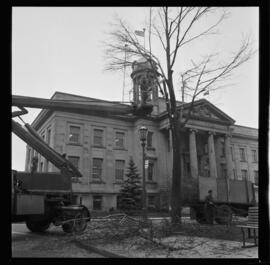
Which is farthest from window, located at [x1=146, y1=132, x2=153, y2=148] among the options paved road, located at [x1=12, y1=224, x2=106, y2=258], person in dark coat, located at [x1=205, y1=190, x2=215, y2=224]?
paved road, located at [x1=12, y1=224, x2=106, y2=258]

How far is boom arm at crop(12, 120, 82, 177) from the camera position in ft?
41.5

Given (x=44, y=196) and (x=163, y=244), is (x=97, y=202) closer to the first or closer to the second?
(x=44, y=196)

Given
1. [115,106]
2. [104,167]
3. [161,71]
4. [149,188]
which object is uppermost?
[161,71]

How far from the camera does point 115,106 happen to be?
13.8 m

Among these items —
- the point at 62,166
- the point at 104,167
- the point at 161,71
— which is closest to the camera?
the point at 62,166

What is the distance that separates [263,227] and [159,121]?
32645 millimetres

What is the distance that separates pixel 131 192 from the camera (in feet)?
97.4

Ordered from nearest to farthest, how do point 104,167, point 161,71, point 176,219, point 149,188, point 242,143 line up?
point 176,219, point 161,71, point 104,167, point 149,188, point 242,143

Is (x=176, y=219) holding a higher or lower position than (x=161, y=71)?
lower

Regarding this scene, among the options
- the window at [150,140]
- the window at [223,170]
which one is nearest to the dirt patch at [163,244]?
the window at [150,140]

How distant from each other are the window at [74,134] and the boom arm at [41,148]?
41.5 ft

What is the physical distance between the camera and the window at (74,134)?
1039 inches
